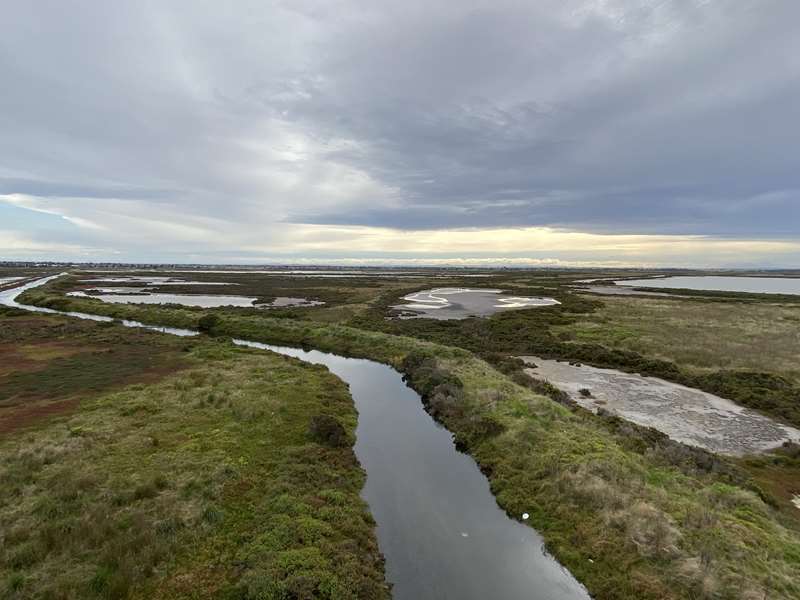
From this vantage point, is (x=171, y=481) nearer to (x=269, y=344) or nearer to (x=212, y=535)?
(x=212, y=535)

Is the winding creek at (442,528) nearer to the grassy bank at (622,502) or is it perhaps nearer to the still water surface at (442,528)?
the still water surface at (442,528)

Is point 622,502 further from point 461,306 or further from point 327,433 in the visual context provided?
point 461,306

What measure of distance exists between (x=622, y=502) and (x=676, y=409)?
16944 millimetres

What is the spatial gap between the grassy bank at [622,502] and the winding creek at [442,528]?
86 cm

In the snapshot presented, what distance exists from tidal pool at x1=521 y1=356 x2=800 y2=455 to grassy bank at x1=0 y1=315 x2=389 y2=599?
1788 cm

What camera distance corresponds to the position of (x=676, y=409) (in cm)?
2866

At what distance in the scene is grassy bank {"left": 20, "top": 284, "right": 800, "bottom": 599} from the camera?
12.3 meters

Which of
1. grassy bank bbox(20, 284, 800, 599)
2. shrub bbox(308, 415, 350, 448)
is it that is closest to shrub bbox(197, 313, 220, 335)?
grassy bank bbox(20, 284, 800, 599)

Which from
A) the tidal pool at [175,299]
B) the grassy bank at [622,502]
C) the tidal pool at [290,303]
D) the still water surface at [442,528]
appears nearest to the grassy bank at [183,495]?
the still water surface at [442,528]

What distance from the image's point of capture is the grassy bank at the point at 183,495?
11727 mm

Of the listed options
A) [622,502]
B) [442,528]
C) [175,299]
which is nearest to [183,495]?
[442,528]

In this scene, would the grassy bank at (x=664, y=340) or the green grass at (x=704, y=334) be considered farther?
Answer: the green grass at (x=704, y=334)

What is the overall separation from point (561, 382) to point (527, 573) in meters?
22.9

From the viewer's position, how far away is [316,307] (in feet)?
265
